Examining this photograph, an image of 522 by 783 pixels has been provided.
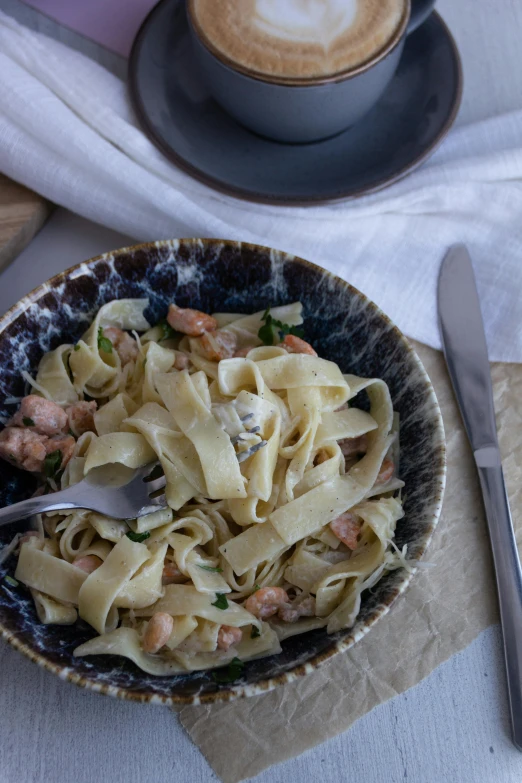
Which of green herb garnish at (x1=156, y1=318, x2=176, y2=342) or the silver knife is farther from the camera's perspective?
green herb garnish at (x1=156, y1=318, x2=176, y2=342)

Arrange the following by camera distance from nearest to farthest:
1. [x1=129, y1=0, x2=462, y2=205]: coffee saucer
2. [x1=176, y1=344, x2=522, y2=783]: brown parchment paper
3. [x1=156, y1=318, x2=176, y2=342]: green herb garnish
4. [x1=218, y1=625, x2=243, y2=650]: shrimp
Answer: [x1=218, y1=625, x2=243, y2=650]: shrimp < [x1=176, y1=344, x2=522, y2=783]: brown parchment paper < [x1=156, y1=318, x2=176, y2=342]: green herb garnish < [x1=129, y1=0, x2=462, y2=205]: coffee saucer

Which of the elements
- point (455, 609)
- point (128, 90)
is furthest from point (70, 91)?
point (455, 609)

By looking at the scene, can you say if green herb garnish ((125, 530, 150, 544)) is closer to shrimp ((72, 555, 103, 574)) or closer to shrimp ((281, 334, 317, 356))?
shrimp ((72, 555, 103, 574))

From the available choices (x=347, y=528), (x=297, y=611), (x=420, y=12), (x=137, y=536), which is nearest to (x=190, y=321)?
(x=137, y=536)

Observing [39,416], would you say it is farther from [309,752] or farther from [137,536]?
[309,752]

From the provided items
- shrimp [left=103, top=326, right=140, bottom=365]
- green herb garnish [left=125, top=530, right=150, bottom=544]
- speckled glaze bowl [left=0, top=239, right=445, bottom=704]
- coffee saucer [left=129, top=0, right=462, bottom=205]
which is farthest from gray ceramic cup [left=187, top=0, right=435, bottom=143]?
green herb garnish [left=125, top=530, right=150, bottom=544]

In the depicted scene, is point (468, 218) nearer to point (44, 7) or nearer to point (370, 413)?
point (370, 413)

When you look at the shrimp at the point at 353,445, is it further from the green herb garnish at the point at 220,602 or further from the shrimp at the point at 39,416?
the shrimp at the point at 39,416
